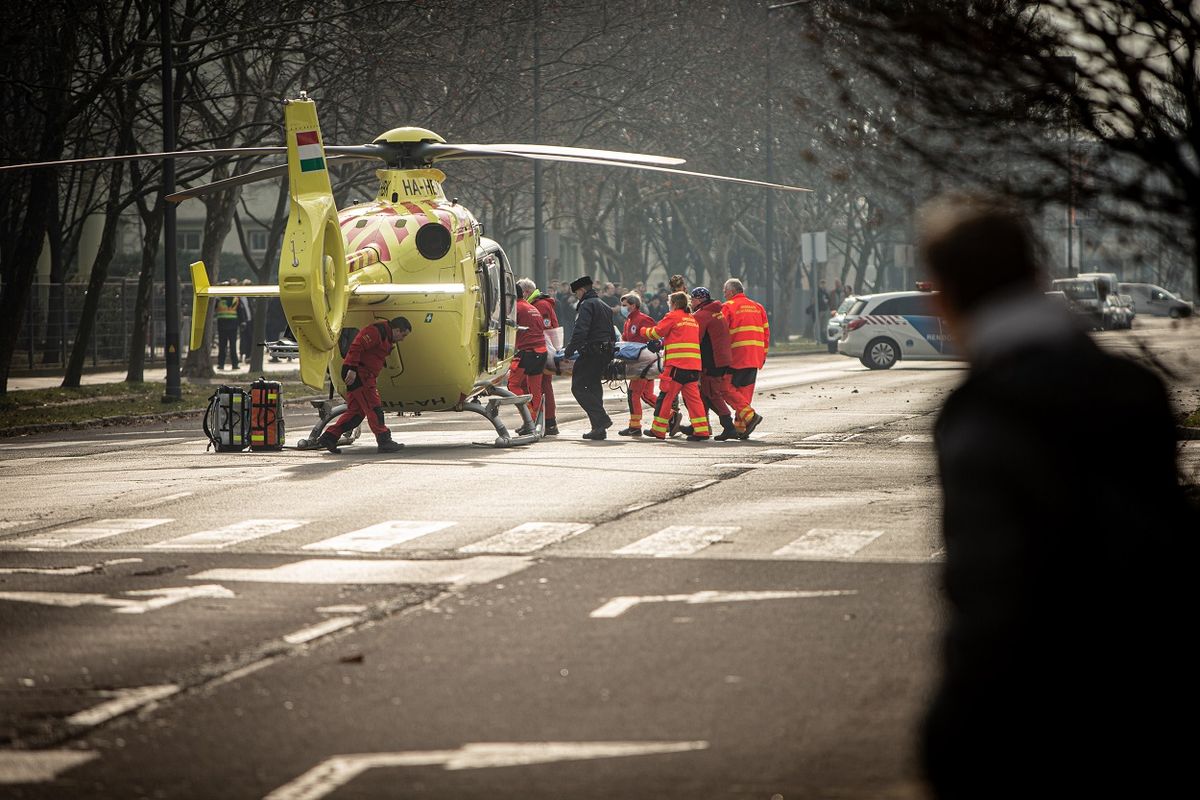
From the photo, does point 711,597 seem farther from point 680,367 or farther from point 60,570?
point 680,367

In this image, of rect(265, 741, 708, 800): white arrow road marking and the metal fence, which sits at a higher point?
the metal fence

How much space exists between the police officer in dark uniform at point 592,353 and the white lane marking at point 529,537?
9.07m

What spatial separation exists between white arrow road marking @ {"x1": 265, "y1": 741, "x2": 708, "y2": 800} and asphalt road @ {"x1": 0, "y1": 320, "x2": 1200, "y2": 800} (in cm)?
2

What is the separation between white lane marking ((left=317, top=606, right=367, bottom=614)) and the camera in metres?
9.59

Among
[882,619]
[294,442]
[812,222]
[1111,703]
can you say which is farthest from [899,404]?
[812,222]

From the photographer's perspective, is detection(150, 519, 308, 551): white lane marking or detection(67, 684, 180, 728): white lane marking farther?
detection(150, 519, 308, 551): white lane marking

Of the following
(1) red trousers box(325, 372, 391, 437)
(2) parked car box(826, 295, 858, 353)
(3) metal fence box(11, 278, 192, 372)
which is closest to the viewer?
(1) red trousers box(325, 372, 391, 437)

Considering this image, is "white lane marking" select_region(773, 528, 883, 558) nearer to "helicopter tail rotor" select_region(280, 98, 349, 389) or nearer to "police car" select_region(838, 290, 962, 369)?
"helicopter tail rotor" select_region(280, 98, 349, 389)

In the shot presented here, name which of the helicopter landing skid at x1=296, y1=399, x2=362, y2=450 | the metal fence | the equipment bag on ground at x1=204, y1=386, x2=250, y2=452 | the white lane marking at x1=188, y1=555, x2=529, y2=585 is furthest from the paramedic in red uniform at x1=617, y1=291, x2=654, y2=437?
the metal fence

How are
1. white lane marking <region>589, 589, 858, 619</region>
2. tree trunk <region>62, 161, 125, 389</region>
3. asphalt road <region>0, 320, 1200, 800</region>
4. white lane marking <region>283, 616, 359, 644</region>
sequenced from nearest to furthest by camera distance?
1. asphalt road <region>0, 320, 1200, 800</region>
2. white lane marking <region>283, 616, 359, 644</region>
3. white lane marking <region>589, 589, 858, 619</region>
4. tree trunk <region>62, 161, 125, 389</region>

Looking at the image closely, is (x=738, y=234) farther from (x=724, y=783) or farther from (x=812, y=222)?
(x=724, y=783)

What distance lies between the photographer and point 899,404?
29.5 m

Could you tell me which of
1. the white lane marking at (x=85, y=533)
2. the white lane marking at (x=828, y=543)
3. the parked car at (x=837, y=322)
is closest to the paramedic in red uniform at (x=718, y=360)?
the white lane marking at (x=828, y=543)

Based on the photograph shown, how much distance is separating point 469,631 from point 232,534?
436 cm
